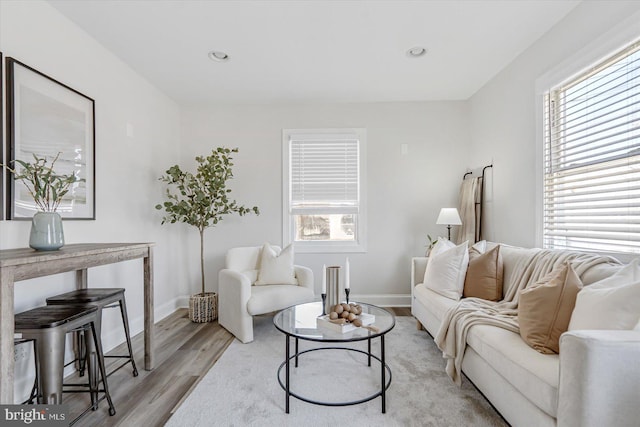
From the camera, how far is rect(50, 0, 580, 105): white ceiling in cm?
228

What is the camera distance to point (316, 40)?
2.68 metres

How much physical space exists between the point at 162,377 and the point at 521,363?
2.28 metres

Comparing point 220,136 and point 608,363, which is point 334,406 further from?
point 220,136

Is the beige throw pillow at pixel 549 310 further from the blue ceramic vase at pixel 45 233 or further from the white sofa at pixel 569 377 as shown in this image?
the blue ceramic vase at pixel 45 233

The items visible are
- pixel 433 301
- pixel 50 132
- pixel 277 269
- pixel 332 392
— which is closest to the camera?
pixel 332 392

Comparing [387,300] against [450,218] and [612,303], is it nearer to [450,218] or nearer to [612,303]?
[450,218]

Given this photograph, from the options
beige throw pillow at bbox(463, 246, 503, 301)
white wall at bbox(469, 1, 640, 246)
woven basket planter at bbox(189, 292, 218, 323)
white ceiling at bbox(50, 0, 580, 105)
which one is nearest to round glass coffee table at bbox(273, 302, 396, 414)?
beige throw pillow at bbox(463, 246, 503, 301)

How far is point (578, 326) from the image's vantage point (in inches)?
58.5

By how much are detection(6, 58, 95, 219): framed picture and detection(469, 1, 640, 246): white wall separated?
3.70 meters

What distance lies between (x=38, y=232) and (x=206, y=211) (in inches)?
74.5

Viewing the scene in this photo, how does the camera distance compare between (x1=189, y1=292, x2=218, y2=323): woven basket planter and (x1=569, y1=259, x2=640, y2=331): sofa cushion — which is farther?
(x1=189, y1=292, x2=218, y2=323): woven basket planter

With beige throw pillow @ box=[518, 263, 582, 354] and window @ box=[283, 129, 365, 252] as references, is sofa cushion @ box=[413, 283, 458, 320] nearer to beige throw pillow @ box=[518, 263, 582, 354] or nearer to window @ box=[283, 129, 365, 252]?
beige throw pillow @ box=[518, 263, 582, 354]

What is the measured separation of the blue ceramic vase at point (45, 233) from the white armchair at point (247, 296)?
145 centimetres

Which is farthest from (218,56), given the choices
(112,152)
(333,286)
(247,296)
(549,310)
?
(549,310)
